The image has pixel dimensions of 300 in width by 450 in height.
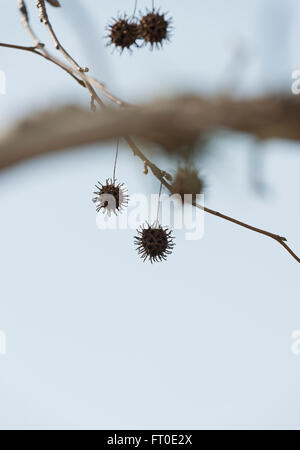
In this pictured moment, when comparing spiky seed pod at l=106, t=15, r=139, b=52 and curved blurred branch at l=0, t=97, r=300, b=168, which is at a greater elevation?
spiky seed pod at l=106, t=15, r=139, b=52

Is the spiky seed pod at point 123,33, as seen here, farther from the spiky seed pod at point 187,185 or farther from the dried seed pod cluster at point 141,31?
the spiky seed pod at point 187,185

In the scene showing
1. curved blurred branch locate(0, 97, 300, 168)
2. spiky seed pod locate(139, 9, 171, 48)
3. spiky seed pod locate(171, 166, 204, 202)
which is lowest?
curved blurred branch locate(0, 97, 300, 168)

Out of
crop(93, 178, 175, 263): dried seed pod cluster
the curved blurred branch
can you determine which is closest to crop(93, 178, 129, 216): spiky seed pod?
crop(93, 178, 175, 263): dried seed pod cluster

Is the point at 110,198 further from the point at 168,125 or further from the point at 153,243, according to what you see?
the point at 168,125

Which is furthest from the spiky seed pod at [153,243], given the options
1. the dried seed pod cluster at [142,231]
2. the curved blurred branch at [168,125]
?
the curved blurred branch at [168,125]

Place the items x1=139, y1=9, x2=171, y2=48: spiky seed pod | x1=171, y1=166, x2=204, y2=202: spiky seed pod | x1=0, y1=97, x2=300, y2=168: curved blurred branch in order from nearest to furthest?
x1=0, y1=97, x2=300, y2=168: curved blurred branch, x1=171, y1=166, x2=204, y2=202: spiky seed pod, x1=139, y1=9, x2=171, y2=48: spiky seed pod

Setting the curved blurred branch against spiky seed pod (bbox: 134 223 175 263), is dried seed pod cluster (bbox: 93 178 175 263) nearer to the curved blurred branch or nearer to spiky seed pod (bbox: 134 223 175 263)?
spiky seed pod (bbox: 134 223 175 263)
